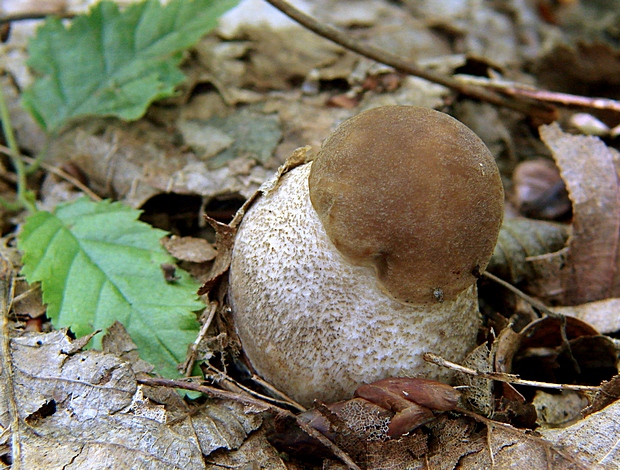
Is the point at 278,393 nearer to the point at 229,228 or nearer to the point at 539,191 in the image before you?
the point at 229,228

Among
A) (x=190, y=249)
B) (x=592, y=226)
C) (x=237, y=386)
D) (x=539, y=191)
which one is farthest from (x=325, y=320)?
(x=539, y=191)

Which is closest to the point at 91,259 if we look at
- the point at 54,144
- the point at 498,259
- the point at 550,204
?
the point at 54,144

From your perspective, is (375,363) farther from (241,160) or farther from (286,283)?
(241,160)

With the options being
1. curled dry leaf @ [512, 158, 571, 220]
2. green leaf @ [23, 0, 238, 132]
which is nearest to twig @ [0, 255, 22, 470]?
green leaf @ [23, 0, 238, 132]

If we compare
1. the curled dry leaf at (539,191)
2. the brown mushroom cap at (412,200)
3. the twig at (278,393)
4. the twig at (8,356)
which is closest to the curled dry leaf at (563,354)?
the brown mushroom cap at (412,200)

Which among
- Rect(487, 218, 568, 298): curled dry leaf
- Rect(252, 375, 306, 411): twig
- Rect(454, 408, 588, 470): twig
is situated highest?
Rect(252, 375, 306, 411): twig

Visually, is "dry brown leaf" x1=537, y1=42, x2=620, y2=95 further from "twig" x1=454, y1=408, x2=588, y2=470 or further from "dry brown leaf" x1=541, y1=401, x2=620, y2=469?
"twig" x1=454, y1=408, x2=588, y2=470
